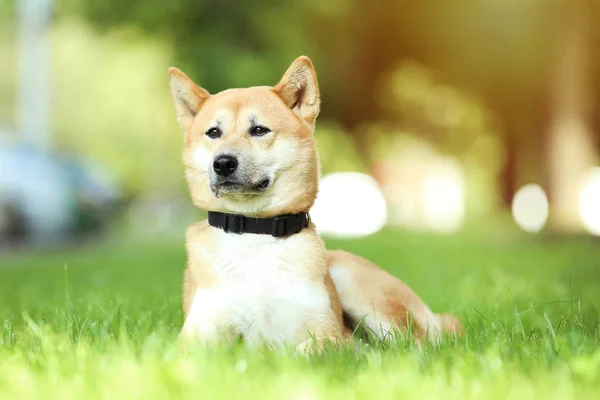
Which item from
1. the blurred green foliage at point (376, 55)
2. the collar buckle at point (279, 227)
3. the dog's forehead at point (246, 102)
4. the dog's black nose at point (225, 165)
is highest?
the blurred green foliage at point (376, 55)

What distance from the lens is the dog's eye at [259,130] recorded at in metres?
4.36

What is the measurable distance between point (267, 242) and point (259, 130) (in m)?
0.60

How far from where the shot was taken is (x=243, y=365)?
132 inches

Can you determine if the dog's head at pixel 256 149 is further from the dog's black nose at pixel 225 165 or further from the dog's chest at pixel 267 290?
the dog's chest at pixel 267 290

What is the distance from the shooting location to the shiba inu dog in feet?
13.2

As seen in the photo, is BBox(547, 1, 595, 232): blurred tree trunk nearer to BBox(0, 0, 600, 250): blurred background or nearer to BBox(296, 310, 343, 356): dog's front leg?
BBox(0, 0, 600, 250): blurred background

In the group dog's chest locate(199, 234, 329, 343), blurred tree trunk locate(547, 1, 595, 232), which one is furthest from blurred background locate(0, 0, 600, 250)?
dog's chest locate(199, 234, 329, 343)

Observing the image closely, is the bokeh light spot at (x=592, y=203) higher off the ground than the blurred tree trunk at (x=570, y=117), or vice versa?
the blurred tree trunk at (x=570, y=117)

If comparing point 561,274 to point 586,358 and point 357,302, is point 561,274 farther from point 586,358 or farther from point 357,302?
point 586,358

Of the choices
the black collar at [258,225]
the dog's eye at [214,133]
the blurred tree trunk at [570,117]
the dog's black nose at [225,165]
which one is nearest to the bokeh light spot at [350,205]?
the blurred tree trunk at [570,117]

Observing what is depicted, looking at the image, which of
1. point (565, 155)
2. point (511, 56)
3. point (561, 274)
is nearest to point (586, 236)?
point (565, 155)

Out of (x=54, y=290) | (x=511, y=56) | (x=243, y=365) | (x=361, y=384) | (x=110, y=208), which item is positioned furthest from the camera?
(x=511, y=56)

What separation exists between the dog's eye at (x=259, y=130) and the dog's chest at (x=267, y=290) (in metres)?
0.60

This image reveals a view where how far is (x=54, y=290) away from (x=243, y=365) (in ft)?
16.8
